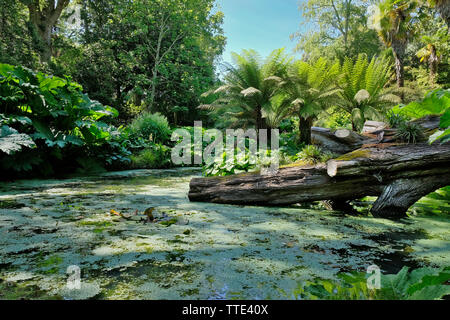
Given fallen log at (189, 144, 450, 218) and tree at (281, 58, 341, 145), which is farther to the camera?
tree at (281, 58, 341, 145)

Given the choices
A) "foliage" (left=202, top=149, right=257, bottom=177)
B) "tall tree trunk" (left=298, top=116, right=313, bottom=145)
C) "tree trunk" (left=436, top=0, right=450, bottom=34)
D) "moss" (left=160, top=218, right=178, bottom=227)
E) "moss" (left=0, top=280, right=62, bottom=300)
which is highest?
"tree trunk" (left=436, top=0, right=450, bottom=34)

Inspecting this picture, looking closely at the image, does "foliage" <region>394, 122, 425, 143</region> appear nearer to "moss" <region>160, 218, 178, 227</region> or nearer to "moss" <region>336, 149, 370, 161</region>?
"moss" <region>336, 149, 370, 161</region>

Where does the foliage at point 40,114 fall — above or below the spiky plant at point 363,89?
below

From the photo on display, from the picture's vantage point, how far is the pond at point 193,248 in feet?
3.00

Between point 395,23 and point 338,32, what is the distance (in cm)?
689

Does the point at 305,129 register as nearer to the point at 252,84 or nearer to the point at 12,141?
the point at 252,84

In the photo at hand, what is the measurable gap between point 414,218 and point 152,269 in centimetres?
211

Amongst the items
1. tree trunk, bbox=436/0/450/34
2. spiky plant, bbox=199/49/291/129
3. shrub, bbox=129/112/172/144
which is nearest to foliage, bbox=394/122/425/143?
spiky plant, bbox=199/49/291/129

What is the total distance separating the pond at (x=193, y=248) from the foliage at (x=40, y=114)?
161cm

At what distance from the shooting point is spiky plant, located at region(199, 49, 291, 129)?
657cm

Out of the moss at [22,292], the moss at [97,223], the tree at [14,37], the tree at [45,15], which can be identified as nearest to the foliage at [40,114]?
the moss at [97,223]

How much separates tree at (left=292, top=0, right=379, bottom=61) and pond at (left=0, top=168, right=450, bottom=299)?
15.7 meters

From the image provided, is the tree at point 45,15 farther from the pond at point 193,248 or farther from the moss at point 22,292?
the moss at point 22,292
